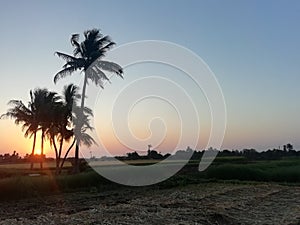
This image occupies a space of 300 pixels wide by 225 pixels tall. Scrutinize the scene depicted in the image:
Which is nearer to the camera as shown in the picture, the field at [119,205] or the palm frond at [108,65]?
the field at [119,205]

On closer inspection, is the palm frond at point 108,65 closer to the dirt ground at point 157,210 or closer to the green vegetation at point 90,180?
the green vegetation at point 90,180

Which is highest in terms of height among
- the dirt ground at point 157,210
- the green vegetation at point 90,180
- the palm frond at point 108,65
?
the palm frond at point 108,65

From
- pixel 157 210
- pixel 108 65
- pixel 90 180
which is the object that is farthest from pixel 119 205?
pixel 108 65

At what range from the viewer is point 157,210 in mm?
10758

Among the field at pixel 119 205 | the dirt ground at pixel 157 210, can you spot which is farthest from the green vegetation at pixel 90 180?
the dirt ground at pixel 157 210

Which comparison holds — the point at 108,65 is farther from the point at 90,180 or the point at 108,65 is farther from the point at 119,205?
the point at 119,205

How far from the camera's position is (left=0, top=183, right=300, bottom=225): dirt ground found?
9.36 m

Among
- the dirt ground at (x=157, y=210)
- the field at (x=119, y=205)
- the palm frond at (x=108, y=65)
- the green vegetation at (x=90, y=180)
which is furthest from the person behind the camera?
the palm frond at (x=108, y=65)

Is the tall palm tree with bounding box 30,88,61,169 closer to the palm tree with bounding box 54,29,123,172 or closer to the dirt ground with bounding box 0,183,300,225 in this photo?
the palm tree with bounding box 54,29,123,172

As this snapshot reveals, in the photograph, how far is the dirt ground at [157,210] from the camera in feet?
30.7

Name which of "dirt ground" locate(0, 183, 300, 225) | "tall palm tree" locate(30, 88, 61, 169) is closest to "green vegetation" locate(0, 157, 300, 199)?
"dirt ground" locate(0, 183, 300, 225)

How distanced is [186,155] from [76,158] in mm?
13208

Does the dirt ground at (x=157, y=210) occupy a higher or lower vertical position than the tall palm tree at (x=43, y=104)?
lower

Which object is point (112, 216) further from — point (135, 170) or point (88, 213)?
point (135, 170)
